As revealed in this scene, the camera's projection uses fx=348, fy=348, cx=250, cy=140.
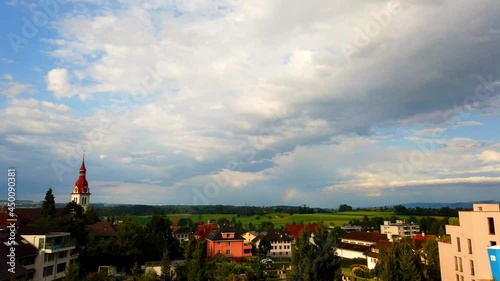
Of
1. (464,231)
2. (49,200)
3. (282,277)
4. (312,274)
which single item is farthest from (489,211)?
(49,200)

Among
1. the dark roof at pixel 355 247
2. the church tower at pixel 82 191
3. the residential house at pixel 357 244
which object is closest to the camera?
the dark roof at pixel 355 247

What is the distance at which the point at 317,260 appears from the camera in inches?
1008

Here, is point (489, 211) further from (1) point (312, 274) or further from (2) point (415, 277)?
(1) point (312, 274)

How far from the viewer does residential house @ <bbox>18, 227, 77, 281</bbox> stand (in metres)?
41.3

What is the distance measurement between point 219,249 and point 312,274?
5006 centimetres

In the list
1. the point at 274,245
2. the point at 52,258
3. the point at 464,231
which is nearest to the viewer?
the point at 464,231

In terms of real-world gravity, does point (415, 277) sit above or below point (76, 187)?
below

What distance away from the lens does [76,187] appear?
90938 millimetres

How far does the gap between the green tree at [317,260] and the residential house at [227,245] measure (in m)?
47.0

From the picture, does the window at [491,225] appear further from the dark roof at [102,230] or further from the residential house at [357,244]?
the dark roof at [102,230]

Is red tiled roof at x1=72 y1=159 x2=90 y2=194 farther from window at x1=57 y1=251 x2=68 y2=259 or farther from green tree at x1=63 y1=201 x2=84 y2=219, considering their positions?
window at x1=57 y1=251 x2=68 y2=259

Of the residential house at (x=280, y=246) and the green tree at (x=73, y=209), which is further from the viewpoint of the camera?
the residential house at (x=280, y=246)

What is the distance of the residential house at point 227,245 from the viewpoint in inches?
2844

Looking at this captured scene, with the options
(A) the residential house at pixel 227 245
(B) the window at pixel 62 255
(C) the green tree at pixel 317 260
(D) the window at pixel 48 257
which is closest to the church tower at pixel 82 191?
(A) the residential house at pixel 227 245
